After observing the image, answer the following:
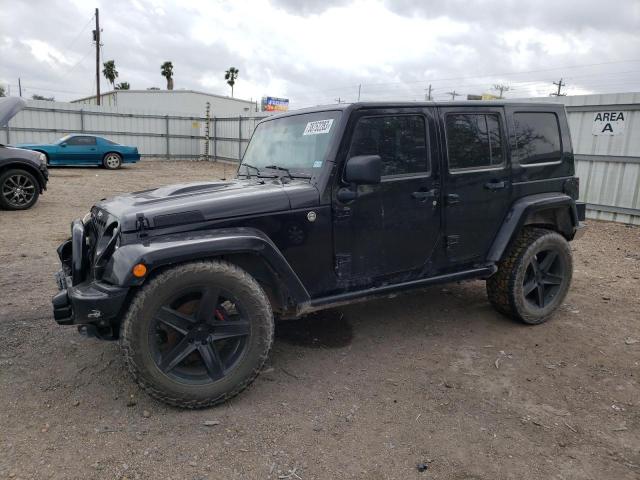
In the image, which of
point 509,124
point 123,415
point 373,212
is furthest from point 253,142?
point 123,415

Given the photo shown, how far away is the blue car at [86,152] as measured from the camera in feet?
59.7

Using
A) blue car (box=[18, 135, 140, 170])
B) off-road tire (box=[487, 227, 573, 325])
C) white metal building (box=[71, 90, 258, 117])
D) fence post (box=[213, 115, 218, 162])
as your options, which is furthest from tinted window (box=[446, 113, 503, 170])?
white metal building (box=[71, 90, 258, 117])

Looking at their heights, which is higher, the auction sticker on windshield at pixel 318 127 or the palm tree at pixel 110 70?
the palm tree at pixel 110 70

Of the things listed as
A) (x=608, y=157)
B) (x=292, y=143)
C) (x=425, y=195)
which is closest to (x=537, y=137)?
(x=425, y=195)

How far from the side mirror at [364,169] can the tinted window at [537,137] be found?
1669mm

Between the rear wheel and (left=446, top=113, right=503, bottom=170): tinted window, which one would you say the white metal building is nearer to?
the rear wheel

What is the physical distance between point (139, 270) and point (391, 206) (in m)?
1.78

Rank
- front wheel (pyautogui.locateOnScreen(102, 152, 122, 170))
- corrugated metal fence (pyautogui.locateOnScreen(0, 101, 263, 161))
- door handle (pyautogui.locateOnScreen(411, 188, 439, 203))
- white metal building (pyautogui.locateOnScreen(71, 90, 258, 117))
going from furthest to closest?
white metal building (pyautogui.locateOnScreen(71, 90, 258, 117)) < corrugated metal fence (pyautogui.locateOnScreen(0, 101, 263, 161)) < front wheel (pyautogui.locateOnScreen(102, 152, 122, 170)) < door handle (pyautogui.locateOnScreen(411, 188, 439, 203))

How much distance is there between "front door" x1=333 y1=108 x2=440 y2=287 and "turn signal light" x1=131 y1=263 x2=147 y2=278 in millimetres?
1273

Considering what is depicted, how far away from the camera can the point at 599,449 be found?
8.85 feet

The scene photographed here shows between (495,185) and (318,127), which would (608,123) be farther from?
(318,127)

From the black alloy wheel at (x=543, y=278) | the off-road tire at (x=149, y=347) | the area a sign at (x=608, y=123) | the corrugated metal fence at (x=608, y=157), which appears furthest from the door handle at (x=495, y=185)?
the area a sign at (x=608, y=123)

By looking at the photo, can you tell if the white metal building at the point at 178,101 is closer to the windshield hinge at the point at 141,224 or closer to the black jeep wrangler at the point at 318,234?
the black jeep wrangler at the point at 318,234

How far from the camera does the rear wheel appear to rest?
9.12 meters
